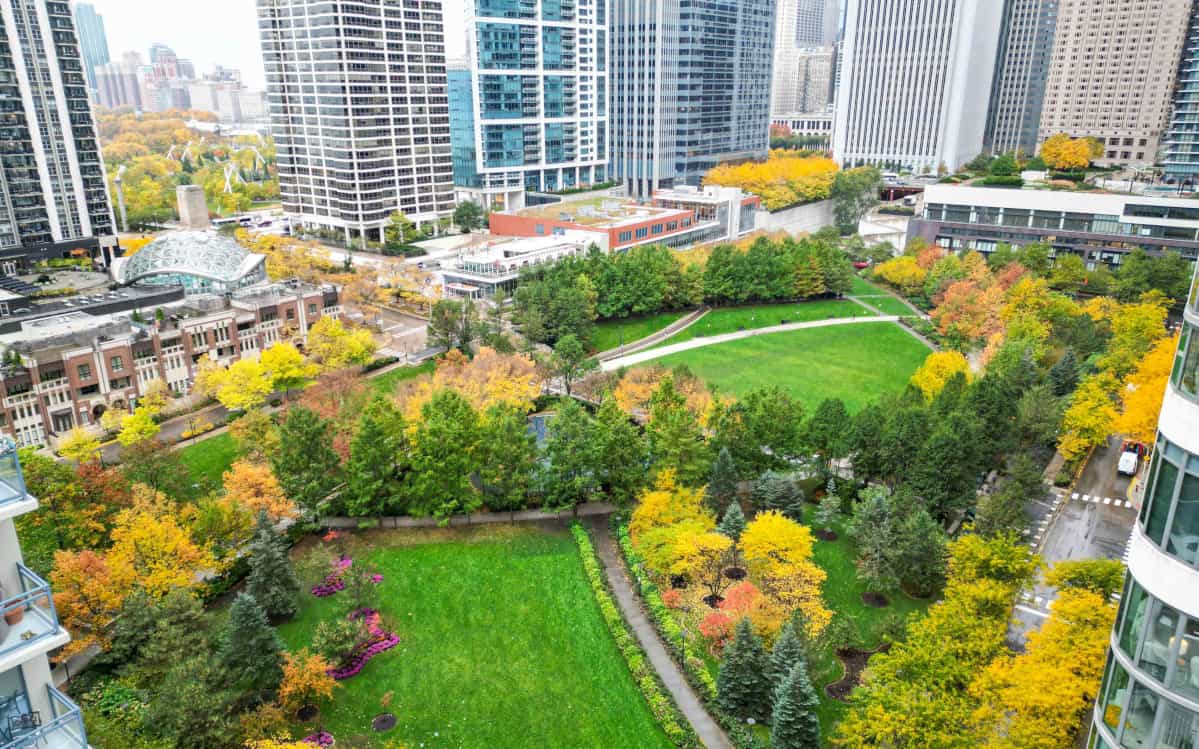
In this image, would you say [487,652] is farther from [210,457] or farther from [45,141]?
[45,141]

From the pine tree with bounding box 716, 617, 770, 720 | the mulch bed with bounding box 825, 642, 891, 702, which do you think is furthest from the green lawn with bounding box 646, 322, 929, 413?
the pine tree with bounding box 716, 617, 770, 720

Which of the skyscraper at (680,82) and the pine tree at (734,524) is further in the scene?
the skyscraper at (680,82)

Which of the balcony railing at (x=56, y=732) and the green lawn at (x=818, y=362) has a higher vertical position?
the balcony railing at (x=56, y=732)

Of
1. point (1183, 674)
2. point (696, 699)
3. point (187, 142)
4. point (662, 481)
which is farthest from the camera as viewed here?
point (187, 142)

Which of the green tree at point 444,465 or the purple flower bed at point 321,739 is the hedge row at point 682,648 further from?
Answer: the purple flower bed at point 321,739

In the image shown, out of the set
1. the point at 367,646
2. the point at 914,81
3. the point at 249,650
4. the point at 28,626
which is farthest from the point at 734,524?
the point at 914,81

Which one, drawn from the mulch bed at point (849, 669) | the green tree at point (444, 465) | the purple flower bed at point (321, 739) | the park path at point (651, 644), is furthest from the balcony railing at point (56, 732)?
the green tree at point (444, 465)

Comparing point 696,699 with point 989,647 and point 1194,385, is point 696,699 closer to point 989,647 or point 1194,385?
point 989,647

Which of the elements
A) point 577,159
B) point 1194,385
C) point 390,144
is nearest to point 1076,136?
point 577,159

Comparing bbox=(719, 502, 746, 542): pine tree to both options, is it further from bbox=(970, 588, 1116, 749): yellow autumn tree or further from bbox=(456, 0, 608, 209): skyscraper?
bbox=(456, 0, 608, 209): skyscraper
